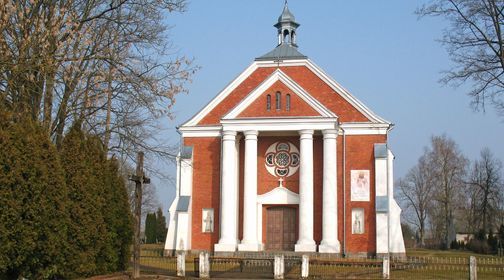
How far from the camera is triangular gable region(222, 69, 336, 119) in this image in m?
33.2

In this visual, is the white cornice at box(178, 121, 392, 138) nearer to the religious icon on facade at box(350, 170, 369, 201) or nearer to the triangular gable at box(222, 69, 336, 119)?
the triangular gable at box(222, 69, 336, 119)

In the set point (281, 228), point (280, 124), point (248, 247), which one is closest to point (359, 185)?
point (281, 228)

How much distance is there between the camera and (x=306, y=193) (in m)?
32.8

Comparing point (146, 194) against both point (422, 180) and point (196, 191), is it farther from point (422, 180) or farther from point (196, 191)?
point (196, 191)

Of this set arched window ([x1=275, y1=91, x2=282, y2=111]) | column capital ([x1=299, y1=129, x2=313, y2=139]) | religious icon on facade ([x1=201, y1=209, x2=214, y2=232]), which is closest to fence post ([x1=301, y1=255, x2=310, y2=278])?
column capital ([x1=299, y1=129, x2=313, y2=139])

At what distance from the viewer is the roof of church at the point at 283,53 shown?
36.7 m

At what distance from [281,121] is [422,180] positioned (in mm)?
35521

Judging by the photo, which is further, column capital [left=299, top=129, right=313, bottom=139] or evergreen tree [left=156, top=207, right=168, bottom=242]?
evergreen tree [left=156, top=207, right=168, bottom=242]

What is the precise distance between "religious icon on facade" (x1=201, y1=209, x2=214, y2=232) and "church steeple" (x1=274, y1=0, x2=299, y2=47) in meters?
12.0

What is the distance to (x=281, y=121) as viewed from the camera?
109ft

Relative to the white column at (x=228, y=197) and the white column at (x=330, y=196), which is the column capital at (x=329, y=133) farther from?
the white column at (x=228, y=197)

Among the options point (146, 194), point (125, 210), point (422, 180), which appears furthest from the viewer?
point (146, 194)

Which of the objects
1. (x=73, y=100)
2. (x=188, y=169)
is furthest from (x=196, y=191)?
(x=73, y=100)

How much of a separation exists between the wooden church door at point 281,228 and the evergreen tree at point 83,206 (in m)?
17.4
